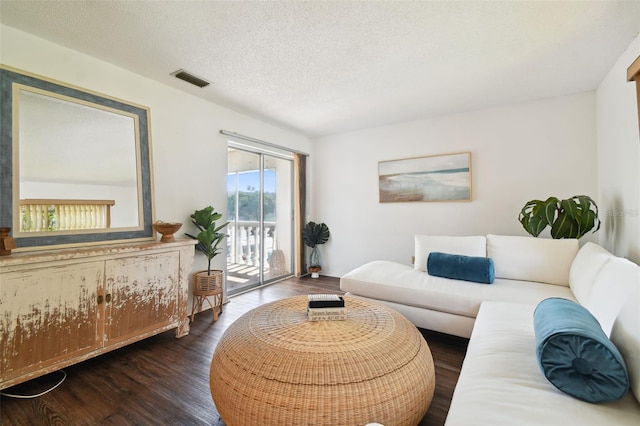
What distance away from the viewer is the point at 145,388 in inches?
65.9

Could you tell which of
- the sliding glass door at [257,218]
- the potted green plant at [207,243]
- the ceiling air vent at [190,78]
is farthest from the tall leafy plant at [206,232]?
the ceiling air vent at [190,78]

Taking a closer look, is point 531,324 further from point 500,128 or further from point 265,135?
point 265,135

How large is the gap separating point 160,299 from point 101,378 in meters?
0.62

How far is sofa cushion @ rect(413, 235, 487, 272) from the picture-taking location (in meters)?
2.67

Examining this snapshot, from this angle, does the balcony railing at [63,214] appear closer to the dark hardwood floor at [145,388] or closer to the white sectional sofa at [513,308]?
the dark hardwood floor at [145,388]

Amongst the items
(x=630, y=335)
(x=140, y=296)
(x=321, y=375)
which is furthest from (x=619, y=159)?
(x=140, y=296)

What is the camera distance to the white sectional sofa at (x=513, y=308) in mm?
859

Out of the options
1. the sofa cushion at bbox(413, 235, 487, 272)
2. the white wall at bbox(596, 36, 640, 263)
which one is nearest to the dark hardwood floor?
the sofa cushion at bbox(413, 235, 487, 272)

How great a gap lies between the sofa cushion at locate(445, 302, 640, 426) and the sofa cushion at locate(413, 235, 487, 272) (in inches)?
56.3

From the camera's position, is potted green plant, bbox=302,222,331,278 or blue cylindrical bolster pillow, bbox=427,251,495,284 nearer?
blue cylindrical bolster pillow, bbox=427,251,495,284

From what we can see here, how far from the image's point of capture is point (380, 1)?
63.3 inches

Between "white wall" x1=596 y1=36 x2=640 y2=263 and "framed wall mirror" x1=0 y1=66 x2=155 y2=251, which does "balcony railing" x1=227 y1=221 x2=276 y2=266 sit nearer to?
"framed wall mirror" x1=0 y1=66 x2=155 y2=251

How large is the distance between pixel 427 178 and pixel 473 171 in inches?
22.3

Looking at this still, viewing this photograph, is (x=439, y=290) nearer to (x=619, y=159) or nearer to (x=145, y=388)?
(x=619, y=159)
